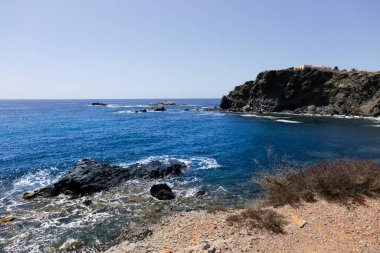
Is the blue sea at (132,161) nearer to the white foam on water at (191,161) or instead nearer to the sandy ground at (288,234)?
the white foam on water at (191,161)

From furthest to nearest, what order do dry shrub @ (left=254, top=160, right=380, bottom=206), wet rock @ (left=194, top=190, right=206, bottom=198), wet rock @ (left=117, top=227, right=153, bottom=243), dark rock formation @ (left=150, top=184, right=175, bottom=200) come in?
wet rock @ (left=194, top=190, right=206, bottom=198), dark rock formation @ (left=150, top=184, right=175, bottom=200), dry shrub @ (left=254, top=160, right=380, bottom=206), wet rock @ (left=117, top=227, right=153, bottom=243)

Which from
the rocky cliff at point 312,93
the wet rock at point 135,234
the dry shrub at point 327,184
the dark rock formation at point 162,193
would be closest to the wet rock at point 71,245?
the wet rock at point 135,234

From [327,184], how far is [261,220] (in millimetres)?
6344

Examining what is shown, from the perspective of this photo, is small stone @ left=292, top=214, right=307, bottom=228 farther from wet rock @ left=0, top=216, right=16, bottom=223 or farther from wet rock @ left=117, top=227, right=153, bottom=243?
wet rock @ left=0, top=216, right=16, bottom=223

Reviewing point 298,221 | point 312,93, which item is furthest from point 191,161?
point 312,93

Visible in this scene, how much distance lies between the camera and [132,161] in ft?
122

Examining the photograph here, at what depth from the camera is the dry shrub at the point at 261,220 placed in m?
14.8

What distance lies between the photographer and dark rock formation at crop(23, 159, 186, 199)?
86.4 ft

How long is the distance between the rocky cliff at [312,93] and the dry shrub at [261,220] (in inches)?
3309

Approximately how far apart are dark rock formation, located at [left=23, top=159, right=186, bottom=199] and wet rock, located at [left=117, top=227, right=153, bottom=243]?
10331mm

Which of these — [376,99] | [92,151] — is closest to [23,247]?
[92,151]

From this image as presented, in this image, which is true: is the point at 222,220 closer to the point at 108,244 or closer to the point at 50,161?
the point at 108,244

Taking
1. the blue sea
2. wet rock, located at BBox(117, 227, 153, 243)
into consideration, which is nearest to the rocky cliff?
the blue sea

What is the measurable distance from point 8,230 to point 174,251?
12851 mm
